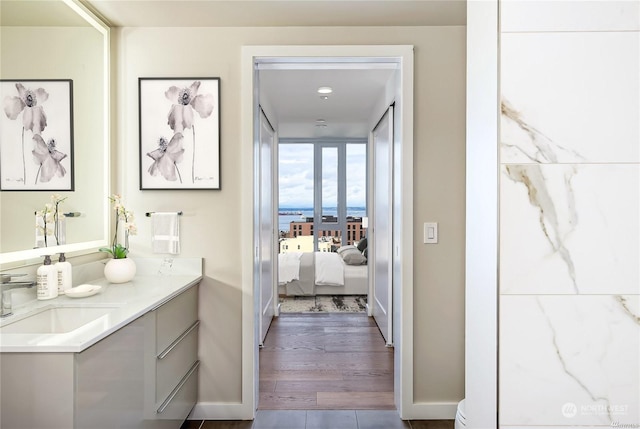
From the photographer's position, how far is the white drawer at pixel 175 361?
6.32 feet

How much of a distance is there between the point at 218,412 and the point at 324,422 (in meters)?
0.65

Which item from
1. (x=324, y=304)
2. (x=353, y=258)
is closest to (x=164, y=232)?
(x=324, y=304)

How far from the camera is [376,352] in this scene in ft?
12.2

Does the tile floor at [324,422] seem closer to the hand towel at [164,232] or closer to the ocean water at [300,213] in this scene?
the hand towel at [164,232]

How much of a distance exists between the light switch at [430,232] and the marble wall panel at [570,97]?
1628mm

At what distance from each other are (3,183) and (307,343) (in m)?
2.89

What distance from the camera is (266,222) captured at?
14.2 feet

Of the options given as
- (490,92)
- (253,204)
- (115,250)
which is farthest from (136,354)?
(490,92)

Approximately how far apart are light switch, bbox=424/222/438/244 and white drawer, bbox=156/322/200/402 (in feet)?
4.91

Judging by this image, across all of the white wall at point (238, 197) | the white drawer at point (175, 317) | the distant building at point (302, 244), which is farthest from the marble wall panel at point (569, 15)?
the distant building at point (302, 244)

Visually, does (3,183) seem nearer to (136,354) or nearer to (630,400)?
(136,354)

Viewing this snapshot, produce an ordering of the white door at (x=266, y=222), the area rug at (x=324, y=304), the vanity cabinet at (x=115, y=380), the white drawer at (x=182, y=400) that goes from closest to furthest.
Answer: the vanity cabinet at (x=115, y=380) < the white drawer at (x=182, y=400) < the white door at (x=266, y=222) < the area rug at (x=324, y=304)

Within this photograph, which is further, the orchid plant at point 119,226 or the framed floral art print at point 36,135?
the orchid plant at point 119,226

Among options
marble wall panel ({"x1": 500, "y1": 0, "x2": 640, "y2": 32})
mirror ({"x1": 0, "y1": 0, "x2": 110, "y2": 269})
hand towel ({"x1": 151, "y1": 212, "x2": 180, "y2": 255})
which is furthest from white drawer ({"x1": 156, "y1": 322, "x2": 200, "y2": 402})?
marble wall panel ({"x1": 500, "y1": 0, "x2": 640, "y2": 32})
